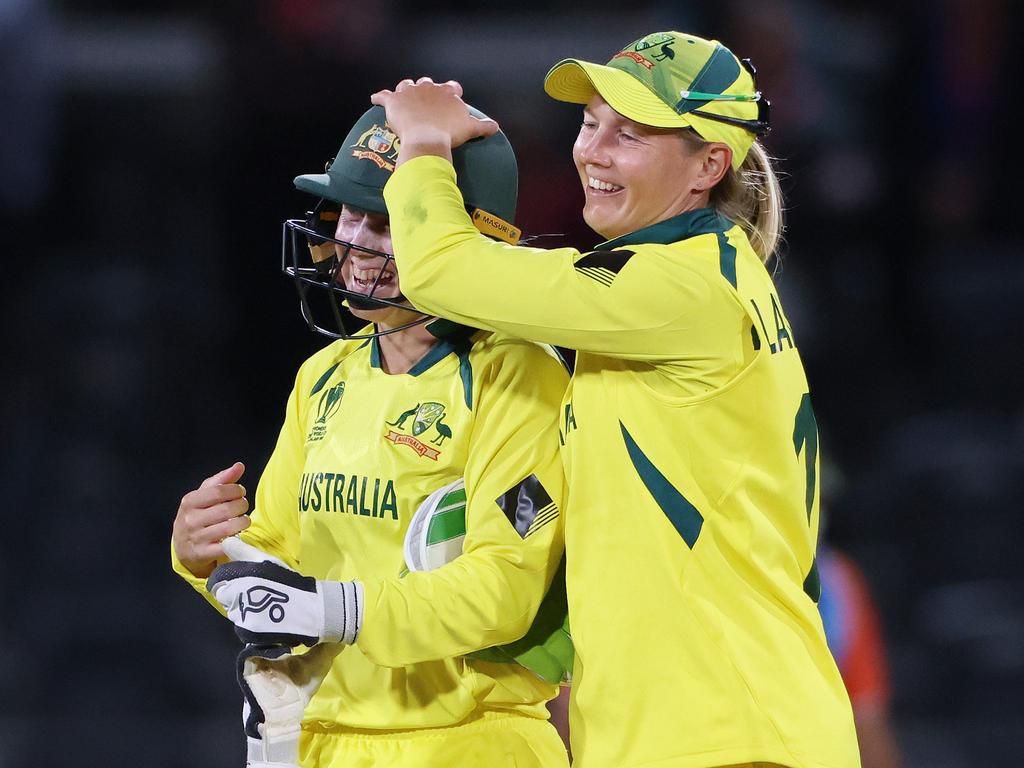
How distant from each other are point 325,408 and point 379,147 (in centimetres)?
49

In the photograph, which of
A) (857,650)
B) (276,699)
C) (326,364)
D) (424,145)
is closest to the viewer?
(276,699)

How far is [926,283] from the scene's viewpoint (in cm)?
724

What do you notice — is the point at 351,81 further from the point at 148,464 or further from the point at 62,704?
the point at 62,704

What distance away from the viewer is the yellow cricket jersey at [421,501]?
2.38 m

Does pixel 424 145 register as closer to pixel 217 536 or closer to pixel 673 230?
pixel 673 230

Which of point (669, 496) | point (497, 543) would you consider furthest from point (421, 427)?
point (669, 496)

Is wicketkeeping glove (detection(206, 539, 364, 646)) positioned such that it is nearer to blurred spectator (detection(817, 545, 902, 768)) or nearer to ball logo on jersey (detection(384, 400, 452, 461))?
ball logo on jersey (detection(384, 400, 452, 461))

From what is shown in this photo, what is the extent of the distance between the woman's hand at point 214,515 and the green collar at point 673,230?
0.76 metres

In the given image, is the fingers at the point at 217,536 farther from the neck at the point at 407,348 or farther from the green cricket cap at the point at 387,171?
the green cricket cap at the point at 387,171

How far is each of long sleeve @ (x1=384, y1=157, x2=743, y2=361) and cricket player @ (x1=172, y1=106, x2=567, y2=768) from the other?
9 cm

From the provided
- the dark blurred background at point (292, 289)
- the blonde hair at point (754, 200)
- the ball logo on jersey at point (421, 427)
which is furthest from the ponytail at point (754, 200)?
the dark blurred background at point (292, 289)

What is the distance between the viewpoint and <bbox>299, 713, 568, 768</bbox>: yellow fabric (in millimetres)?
2527


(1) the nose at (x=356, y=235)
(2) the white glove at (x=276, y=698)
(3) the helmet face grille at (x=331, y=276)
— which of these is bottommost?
(2) the white glove at (x=276, y=698)

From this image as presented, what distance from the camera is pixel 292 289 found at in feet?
20.5
